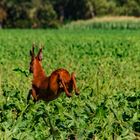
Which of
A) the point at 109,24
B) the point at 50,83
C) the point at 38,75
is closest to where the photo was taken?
the point at 50,83

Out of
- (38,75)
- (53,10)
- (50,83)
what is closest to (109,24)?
(53,10)

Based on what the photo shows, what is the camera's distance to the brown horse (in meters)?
7.46

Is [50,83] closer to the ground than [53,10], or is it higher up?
higher up

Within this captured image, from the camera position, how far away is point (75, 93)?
7422 mm

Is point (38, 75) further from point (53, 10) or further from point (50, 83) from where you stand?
point (53, 10)

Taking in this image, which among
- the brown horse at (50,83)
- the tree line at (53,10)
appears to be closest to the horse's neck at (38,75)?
the brown horse at (50,83)

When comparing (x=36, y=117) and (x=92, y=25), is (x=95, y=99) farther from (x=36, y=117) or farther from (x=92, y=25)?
(x=92, y=25)

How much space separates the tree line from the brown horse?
64932 millimetres

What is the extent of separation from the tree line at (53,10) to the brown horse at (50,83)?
64932 mm

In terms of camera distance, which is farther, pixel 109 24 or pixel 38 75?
pixel 109 24

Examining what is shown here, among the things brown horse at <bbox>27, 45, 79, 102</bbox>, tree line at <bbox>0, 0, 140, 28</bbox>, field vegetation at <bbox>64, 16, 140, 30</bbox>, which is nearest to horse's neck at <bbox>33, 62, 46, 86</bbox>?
brown horse at <bbox>27, 45, 79, 102</bbox>

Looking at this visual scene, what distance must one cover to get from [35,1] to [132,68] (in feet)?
238

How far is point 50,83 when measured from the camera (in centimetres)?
771

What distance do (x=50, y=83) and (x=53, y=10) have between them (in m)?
81.3
